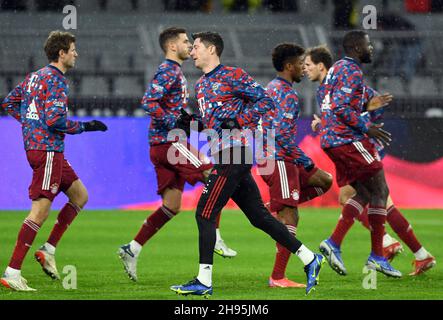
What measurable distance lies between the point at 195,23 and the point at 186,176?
1465cm

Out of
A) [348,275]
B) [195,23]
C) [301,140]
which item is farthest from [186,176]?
[195,23]

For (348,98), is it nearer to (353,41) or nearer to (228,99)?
(353,41)

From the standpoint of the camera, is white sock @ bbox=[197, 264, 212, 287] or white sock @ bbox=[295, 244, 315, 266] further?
white sock @ bbox=[295, 244, 315, 266]

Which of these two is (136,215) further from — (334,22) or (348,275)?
(334,22)

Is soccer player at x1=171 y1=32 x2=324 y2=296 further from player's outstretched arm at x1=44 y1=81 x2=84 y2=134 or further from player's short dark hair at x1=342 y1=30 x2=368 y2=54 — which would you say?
player's short dark hair at x1=342 y1=30 x2=368 y2=54

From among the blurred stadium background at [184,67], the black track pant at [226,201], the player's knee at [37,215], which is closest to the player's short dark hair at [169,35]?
the player's knee at [37,215]

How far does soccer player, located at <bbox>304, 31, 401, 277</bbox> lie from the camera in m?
9.61

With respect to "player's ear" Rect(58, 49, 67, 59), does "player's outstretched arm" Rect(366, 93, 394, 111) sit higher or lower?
lower

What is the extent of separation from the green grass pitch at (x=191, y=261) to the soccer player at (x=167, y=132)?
2.20ft

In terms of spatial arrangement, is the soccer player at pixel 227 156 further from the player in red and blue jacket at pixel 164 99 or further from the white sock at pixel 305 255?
the player in red and blue jacket at pixel 164 99

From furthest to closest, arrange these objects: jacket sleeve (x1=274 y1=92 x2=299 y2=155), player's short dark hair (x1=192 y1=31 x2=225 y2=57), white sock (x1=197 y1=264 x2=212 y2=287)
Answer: jacket sleeve (x1=274 y1=92 x2=299 y2=155) < player's short dark hair (x1=192 y1=31 x2=225 y2=57) < white sock (x1=197 y1=264 x2=212 y2=287)

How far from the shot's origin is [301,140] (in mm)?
17656

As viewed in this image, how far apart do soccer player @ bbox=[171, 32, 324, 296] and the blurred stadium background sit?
895 centimetres

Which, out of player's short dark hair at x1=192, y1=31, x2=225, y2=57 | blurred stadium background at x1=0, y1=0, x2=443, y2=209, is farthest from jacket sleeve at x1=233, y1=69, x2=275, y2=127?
blurred stadium background at x1=0, y1=0, x2=443, y2=209
